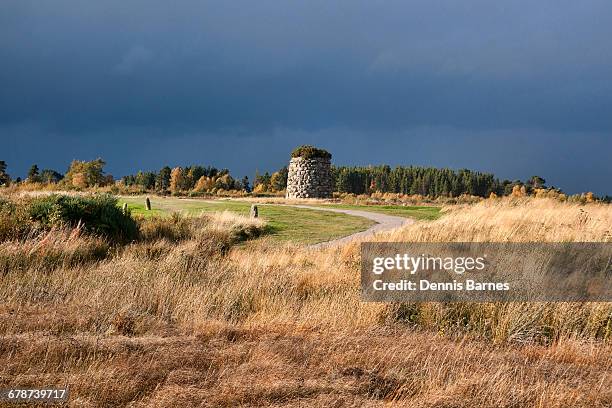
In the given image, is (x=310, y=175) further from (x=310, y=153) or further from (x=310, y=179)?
(x=310, y=153)

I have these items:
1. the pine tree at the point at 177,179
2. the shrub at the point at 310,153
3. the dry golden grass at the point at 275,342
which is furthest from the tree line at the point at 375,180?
the dry golden grass at the point at 275,342

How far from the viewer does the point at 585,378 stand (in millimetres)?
4676

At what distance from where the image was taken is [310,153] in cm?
4241

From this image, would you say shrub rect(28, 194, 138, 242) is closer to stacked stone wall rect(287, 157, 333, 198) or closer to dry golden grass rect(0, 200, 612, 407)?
dry golden grass rect(0, 200, 612, 407)

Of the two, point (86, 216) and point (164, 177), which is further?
point (164, 177)

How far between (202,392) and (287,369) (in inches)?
31.7

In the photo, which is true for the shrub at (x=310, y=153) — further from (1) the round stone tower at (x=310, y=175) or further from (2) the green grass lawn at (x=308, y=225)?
(2) the green grass lawn at (x=308, y=225)

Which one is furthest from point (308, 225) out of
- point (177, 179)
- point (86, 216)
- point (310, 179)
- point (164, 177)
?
point (164, 177)

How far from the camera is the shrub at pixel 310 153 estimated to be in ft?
139

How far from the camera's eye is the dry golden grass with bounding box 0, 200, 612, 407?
396 centimetres

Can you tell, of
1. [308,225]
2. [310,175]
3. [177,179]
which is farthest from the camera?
[177,179]

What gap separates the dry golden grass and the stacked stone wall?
33021 millimetres

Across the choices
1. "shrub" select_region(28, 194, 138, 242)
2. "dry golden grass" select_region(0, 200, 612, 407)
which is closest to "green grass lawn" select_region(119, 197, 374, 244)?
"shrub" select_region(28, 194, 138, 242)

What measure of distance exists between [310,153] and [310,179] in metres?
2.32
